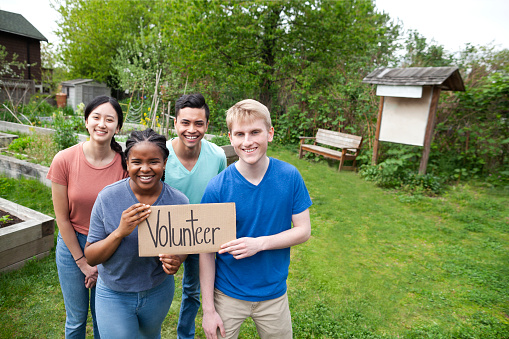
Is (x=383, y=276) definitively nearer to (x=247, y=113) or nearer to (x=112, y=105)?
(x=247, y=113)

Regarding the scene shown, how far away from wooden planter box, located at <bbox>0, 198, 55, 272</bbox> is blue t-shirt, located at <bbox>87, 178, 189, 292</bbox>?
2.61 meters

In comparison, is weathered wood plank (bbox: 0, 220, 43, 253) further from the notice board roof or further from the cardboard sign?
the notice board roof

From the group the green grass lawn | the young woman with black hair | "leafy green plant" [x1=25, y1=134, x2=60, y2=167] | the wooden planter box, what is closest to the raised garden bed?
"leafy green plant" [x1=25, y1=134, x2=60, y2=167]

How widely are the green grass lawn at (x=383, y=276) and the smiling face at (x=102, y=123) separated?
1897 mm

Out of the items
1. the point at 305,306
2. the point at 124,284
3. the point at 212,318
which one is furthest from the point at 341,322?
the point at 124,284

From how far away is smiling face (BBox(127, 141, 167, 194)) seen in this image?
1.50m

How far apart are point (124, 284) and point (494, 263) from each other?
4992mm

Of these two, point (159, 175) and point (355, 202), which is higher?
point (159, 175)

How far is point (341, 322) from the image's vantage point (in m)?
3.06

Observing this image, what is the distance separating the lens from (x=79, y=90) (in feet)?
71.2

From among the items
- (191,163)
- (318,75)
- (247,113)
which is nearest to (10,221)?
(191,163)

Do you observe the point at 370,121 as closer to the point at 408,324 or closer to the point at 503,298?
the point at 503,298

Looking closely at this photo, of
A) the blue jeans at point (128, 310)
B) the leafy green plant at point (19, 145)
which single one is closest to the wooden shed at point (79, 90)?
the leafy green plant at point (19, 145)

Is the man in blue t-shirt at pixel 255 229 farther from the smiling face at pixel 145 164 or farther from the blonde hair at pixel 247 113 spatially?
the smiling face at pixel 145 164
